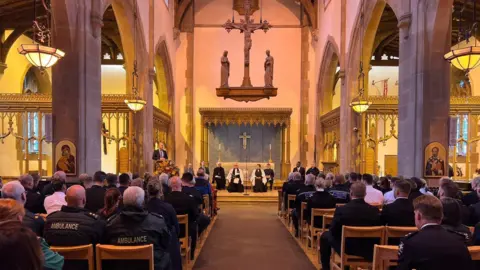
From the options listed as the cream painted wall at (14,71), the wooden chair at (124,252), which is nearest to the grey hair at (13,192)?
the wooden chair at (124,252)

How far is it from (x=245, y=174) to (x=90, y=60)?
9.44 metres

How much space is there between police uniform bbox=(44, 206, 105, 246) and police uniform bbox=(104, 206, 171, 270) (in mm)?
90

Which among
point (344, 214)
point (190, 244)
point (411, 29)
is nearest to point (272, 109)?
point (411, 29)

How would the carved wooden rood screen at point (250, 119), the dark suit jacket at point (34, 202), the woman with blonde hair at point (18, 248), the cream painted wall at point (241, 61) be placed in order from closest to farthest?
the woman with blonde hair at point (18, 248) < the dark suit jacket at point (34, 202) < the carved wooden rood screen at point (250, 119) < the cream painted wall at point (241, 61)

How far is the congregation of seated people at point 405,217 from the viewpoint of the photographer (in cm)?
255

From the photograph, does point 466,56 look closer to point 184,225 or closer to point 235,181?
point 184,225

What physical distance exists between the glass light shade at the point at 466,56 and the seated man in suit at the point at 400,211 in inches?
109

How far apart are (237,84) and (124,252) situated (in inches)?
627

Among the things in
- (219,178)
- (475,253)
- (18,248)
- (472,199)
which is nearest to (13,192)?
(18,248)

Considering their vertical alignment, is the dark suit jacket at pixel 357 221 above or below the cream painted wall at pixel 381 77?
below

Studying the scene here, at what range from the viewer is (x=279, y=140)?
60.5 ft

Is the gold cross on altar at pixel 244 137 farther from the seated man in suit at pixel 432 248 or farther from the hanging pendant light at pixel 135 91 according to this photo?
the seated man in suit at pixel 432 248

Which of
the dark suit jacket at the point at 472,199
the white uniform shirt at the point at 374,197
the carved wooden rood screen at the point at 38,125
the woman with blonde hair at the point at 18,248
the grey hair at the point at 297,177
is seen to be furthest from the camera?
the carved wooden rood screen at the point at 38,125

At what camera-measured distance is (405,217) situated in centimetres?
445
